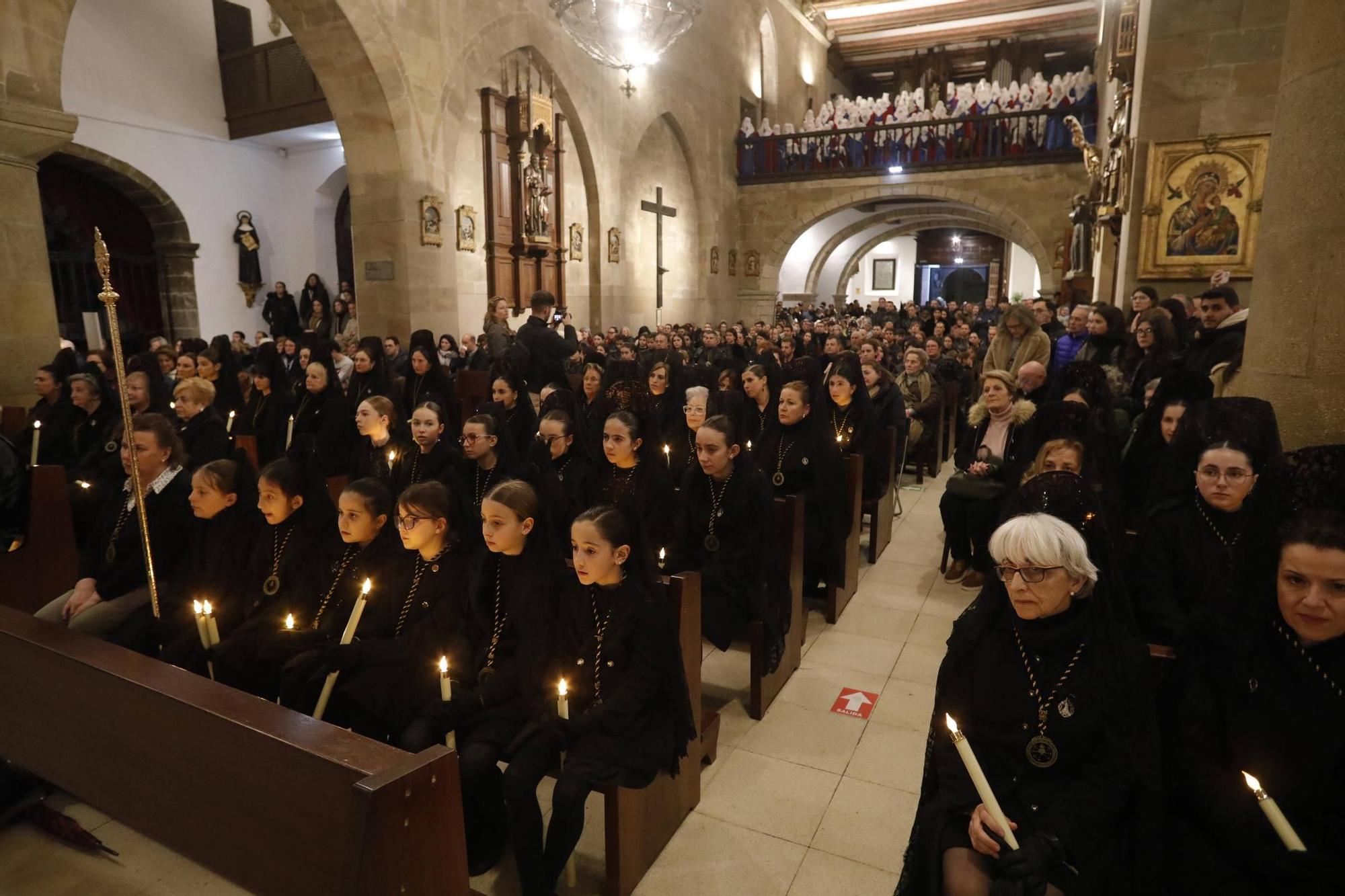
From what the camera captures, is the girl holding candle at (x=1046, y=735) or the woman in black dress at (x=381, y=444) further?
the woman in black dress at (x=381, y=444)

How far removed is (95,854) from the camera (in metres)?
2.77

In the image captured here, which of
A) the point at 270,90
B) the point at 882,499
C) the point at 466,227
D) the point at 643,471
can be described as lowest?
the point at 882,499

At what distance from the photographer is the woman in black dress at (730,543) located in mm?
3672

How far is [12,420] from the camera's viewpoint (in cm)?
585

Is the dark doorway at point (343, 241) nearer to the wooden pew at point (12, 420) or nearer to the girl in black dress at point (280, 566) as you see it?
the wooden pew at point (12, 420)

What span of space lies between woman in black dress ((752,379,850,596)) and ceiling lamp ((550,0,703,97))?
6398mm

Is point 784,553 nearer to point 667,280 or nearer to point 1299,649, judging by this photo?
point 1299,649

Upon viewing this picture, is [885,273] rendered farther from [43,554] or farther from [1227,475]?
[43,554]

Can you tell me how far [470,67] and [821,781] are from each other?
10450 mm

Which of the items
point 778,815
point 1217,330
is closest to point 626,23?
point 1217,330

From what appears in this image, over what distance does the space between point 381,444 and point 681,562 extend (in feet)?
7.18

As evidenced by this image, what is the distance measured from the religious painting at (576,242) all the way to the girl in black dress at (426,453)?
960cm

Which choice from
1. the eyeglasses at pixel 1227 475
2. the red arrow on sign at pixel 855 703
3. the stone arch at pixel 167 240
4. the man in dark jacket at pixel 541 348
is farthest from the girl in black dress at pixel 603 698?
the stone arch at pixel 167 240

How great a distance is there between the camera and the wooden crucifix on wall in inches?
631
